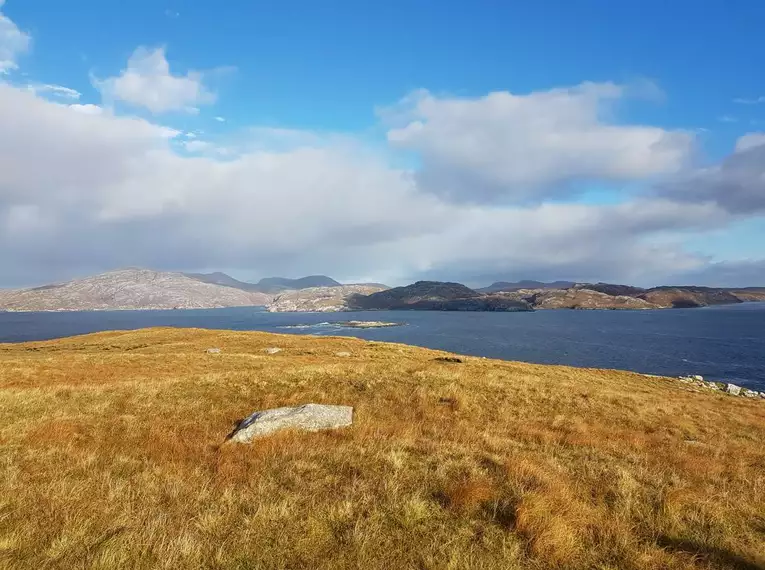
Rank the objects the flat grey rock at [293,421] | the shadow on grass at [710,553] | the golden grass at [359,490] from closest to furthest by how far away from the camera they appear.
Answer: the golden grass at [359,490]
the shadow on grass at [710,553]
the flat grey rock at [293,421]

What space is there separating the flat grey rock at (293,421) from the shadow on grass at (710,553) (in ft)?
33.0

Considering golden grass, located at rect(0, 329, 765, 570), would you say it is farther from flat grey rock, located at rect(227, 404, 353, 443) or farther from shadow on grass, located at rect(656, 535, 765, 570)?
flat grey rock, located at rect(227, 404, 353, 443)

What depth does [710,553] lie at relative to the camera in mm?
6789

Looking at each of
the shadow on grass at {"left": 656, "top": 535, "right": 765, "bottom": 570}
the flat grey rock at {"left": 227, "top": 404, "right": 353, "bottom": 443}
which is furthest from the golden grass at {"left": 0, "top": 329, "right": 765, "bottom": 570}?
the flat grey rock at {"left": 227, "top": 404, "right": 353, "bottom": 443}

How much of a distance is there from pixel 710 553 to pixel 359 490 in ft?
20.5

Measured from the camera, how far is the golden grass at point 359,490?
21.2ft

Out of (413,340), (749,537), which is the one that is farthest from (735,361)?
(749,537)

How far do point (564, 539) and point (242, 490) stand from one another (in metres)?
6.34

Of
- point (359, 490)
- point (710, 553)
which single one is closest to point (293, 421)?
point (359, 490)

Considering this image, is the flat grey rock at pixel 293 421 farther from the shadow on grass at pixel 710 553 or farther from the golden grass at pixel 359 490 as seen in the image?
the shadow on grass at pixel 710 553

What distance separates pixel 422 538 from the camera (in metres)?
6.84

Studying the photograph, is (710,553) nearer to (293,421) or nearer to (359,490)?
(359,490)

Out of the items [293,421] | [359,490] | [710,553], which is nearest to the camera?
[710,553]

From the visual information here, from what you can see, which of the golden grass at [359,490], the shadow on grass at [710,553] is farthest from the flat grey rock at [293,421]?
the shadow on grass at [710,553]
